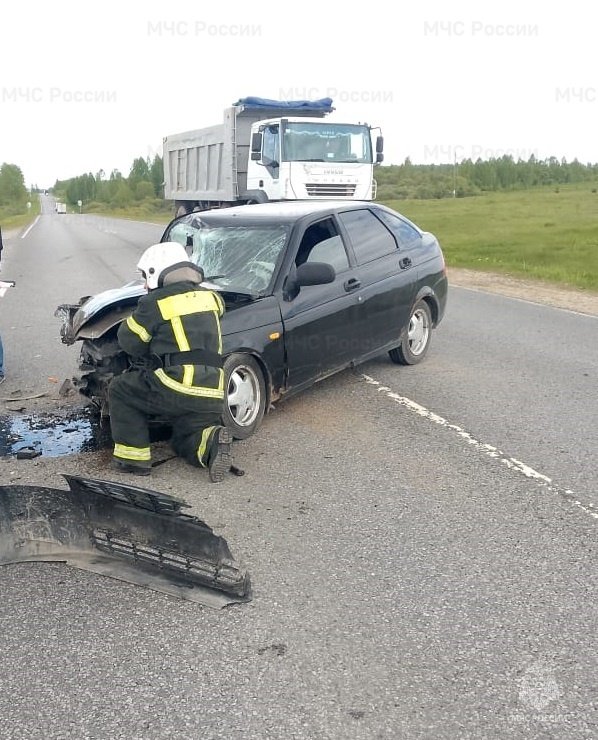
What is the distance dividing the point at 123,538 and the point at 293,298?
9.41ft

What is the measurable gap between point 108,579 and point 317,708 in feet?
4.46

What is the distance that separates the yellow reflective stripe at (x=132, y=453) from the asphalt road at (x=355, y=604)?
15 cm

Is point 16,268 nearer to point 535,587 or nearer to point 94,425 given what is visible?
point 94,425

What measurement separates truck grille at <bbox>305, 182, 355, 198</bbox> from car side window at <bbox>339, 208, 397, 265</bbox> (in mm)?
9923

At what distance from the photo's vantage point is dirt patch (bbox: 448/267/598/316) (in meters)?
13.0

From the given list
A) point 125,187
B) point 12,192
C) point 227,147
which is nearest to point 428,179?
point 125,187

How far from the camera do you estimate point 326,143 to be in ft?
58.0

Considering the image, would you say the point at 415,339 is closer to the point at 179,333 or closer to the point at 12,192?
the point at 179,333

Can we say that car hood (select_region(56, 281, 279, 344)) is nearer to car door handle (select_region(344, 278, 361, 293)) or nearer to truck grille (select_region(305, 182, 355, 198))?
car door handle (select_region(344, 278, 361, 293))

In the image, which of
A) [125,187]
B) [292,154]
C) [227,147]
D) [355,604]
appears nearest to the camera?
[355,604]

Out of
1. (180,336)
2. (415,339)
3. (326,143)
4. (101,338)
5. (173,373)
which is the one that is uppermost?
(326,143)

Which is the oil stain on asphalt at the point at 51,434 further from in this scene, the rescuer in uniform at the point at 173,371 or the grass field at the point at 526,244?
the grass field at the point at 526,244

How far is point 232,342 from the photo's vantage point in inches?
213

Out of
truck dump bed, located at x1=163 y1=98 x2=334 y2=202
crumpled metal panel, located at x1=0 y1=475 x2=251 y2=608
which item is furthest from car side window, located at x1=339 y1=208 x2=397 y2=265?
truck dump bed, located at x1=163 y1=98 x2=334 y2=202
